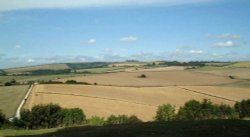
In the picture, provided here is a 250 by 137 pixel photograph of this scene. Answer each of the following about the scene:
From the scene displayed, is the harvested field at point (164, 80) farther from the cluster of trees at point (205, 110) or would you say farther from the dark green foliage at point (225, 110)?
the dark green foliage at point (225, 110)

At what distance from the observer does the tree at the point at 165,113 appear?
91.1 m

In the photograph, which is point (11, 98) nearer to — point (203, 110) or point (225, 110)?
point (203, 110)

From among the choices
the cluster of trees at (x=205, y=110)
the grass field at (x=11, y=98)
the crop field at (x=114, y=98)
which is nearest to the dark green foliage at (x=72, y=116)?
the crop field at (x=114, y=98)

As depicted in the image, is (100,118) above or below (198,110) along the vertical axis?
below

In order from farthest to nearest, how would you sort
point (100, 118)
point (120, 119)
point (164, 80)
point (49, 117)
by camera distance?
point (164, 80) < point (49, 117) < point (100, 118) < point (120, 119)

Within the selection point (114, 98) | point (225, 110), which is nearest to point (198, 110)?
point (225, 110)

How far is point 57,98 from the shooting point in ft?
370

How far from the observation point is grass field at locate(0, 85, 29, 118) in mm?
102381

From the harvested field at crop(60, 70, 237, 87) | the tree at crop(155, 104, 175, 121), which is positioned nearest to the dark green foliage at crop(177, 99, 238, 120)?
the tree at crop(155, 104, 175, 121)

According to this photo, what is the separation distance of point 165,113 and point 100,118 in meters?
15.7

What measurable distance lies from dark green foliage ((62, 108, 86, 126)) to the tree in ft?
56.6

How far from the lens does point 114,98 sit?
11425 cm

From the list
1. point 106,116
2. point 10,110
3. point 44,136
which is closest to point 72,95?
point 10,110

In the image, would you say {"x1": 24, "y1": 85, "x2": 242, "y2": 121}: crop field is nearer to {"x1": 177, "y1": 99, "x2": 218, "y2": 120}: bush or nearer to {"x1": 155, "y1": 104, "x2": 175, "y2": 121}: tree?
{"x1": 155, "y1": 104, "x2": 175, "y2": 121}: tree
